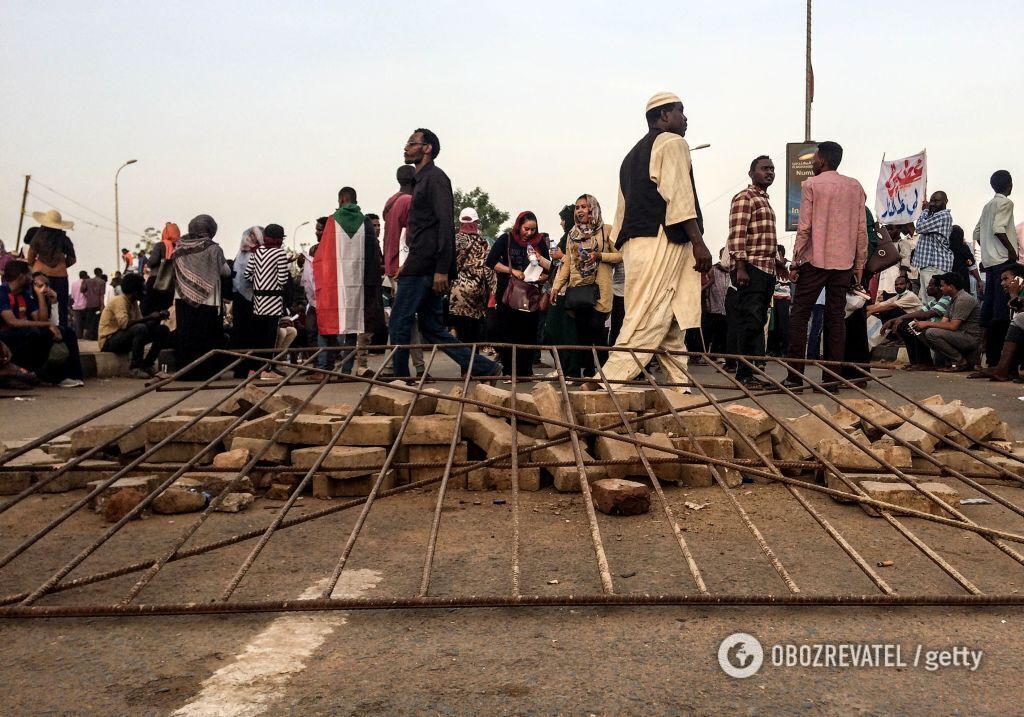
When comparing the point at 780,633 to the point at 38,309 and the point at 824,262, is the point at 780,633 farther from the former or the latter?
the point at 38,309

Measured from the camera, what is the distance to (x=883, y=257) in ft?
25.8

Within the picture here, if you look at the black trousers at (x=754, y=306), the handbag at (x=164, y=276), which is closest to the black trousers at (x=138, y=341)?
the handbag at (x=164, y=276)

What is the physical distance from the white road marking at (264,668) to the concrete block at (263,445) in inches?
65.9

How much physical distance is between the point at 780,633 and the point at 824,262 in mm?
5631

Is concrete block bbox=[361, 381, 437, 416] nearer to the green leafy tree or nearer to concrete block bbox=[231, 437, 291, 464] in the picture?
concrete block bbox=[231, 437, 291, 464]

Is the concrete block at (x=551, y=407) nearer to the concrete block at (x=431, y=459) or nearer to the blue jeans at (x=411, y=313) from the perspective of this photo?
the concrete block at (x=431, y=459)

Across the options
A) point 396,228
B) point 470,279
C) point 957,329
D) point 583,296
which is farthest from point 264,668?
point 957,329

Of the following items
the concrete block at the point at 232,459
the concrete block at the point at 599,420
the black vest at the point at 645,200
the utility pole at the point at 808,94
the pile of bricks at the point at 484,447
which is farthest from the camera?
the utility pole at the point at 808,94

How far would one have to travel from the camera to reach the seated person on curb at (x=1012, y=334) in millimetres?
8414

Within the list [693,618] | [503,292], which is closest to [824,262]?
[503,292]

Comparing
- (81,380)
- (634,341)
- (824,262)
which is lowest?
(81,380)

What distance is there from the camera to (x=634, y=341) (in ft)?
20.6

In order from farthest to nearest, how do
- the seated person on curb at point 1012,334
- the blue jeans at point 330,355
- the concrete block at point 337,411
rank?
the blue jeans at point 330,355
the seated person on curb at point 1012,334
the concrete block at point 337,411

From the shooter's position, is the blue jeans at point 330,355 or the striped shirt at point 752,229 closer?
the striped shirt at point 752,229
